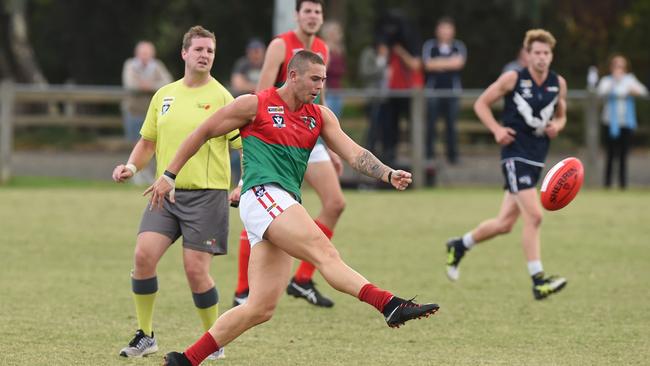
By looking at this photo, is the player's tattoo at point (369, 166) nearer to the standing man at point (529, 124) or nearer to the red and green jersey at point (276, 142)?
the red and green jersey at point (276, 142)

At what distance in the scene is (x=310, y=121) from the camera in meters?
7.18

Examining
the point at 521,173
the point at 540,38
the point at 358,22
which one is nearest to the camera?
the point at 540,38

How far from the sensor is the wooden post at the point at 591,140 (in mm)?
20359

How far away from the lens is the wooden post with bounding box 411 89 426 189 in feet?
65.1

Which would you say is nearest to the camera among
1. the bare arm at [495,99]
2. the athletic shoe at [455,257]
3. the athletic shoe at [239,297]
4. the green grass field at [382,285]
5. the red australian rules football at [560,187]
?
the green grass field at [382,285]

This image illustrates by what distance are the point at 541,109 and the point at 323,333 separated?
301 centimetres

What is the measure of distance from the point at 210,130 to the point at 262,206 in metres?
0.51

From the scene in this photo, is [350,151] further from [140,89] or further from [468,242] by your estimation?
[140,89]

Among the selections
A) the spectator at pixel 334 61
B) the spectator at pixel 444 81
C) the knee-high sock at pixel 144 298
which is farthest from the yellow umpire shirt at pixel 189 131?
the spectator at pixel 444 81

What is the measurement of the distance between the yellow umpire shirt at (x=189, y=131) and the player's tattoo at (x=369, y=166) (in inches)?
44.3

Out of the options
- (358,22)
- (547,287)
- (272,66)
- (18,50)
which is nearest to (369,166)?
(272,66)

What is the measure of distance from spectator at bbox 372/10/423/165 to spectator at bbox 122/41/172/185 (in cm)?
340

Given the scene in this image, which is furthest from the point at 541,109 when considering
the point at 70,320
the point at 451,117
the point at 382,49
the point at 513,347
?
the point at 382,49

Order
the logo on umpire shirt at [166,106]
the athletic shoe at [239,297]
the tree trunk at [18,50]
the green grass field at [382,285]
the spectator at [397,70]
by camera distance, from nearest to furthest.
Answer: the logo on umpire shirt at [166,106] < the green grass field at [382,285] < the athletic shoe at [239,297] < the spectator at [397,70] < the tree trunk at [18,50]
